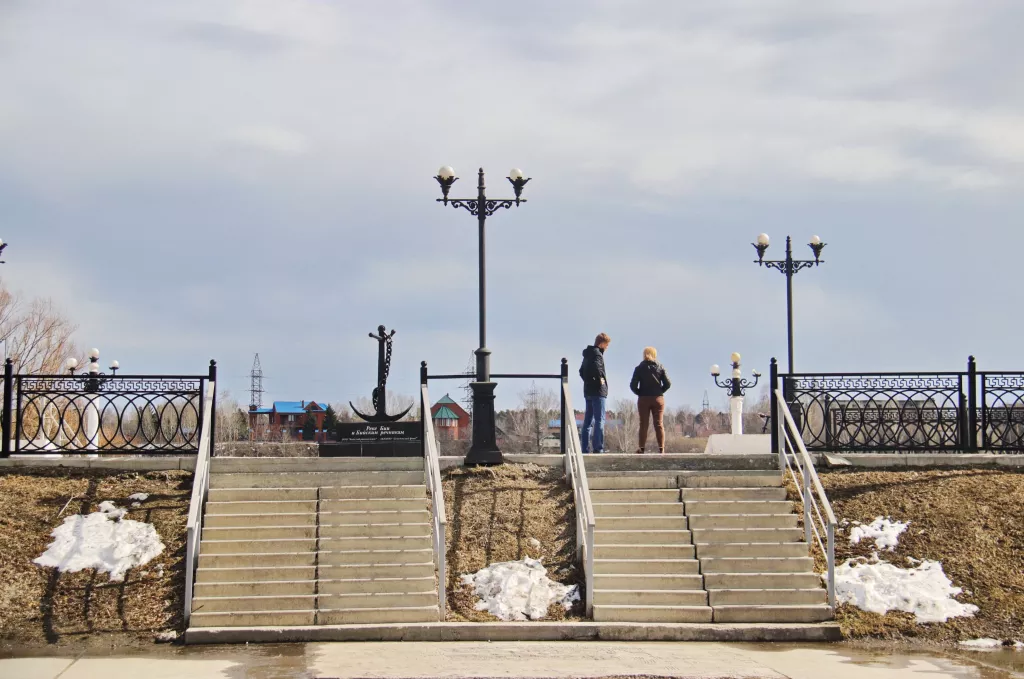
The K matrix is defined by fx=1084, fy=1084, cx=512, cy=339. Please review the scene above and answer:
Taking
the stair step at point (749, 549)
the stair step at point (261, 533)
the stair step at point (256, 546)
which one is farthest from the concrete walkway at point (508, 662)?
the stair step at point (261, 533)

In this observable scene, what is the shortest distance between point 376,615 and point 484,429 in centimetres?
437

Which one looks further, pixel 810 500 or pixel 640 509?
pixel 640 509

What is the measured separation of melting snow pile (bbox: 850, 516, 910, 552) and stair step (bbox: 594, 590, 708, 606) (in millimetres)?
2418

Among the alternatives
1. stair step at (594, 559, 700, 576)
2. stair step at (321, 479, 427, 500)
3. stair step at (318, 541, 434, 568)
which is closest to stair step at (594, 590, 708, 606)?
stair step at (594, 559, 700, 576)

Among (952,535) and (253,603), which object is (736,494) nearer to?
(952,535)

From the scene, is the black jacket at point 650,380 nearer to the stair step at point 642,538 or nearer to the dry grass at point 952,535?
the dry grass at point 952,535

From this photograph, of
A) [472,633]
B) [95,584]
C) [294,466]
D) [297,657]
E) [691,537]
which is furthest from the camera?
[294,466]

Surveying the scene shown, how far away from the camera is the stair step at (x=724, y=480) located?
14109mm

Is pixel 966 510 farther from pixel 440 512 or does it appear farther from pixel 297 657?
pixel 297 657

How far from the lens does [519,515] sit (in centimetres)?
1362

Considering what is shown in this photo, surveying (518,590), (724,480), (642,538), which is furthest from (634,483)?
(518,590)

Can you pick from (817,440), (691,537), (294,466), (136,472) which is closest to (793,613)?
(691,537)

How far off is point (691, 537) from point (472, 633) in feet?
10.7

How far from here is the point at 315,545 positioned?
496 inches
